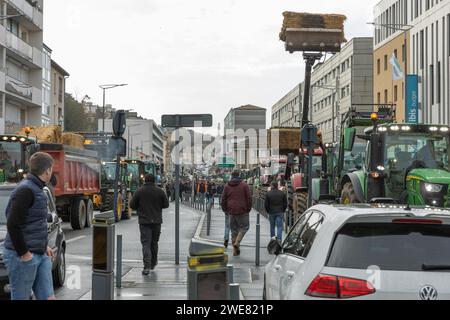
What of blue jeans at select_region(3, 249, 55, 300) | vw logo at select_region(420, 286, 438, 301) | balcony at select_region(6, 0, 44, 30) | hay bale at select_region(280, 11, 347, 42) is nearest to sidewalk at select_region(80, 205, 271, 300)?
blue jeans at select_region(3, 249, 55, 300)

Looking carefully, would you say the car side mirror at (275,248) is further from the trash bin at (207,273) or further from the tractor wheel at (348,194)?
the tractor wheel at (348,194)

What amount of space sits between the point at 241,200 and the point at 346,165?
3.98 m

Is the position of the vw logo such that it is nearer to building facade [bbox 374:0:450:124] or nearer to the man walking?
the man walking

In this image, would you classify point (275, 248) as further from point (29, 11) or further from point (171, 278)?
point (29, 11)

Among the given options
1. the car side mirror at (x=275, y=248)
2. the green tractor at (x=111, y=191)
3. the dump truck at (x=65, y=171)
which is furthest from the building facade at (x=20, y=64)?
the car side mirror at (x=275, y=248)

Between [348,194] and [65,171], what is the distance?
418 inches

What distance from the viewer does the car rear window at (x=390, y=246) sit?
17.7 feet

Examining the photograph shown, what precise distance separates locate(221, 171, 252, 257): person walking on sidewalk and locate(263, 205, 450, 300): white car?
34.6 feet

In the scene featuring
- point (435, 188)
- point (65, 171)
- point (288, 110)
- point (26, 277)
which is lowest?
point (26, 277)

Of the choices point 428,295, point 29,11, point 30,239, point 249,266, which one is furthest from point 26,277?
point 29,11

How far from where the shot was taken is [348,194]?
1673cm

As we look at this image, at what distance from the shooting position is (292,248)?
686 cm

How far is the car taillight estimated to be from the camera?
5.23 meters
